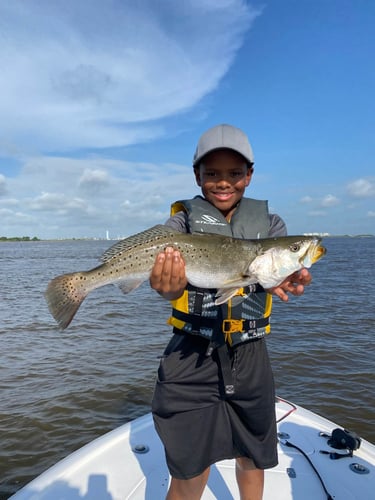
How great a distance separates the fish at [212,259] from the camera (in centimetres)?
349

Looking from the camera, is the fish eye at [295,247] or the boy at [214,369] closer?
the boy at [214,369]

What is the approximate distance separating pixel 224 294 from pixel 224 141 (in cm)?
141

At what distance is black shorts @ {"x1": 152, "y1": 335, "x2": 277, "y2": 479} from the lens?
3.38m

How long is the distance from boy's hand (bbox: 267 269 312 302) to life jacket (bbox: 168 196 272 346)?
0.96 feet

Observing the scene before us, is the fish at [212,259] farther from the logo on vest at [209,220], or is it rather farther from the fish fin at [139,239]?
the logo on vest at [209,220]

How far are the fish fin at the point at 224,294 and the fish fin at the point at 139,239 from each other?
2.27 feet

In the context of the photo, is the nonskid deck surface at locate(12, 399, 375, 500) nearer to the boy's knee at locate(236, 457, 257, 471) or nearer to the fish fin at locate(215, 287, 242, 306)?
the boy's knee at locate(236, 457, 257, 471)

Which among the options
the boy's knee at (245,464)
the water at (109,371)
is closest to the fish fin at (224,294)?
the boy's knee at (245,464)

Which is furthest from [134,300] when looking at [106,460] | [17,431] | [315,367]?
[106,460]

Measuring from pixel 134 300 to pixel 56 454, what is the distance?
14.5 metres

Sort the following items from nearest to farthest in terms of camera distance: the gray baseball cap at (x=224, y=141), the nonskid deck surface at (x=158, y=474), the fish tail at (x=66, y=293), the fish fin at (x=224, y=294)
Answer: the fish fin at (x=224, y=294), the gray baseball cap at (x=224, y=141), the fish tail at (x=66, y=293), the nonskid deck surface at (x=158, y=474)

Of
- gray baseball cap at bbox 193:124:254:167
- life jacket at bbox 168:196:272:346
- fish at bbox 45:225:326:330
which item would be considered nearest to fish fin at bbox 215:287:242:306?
fish at bbox 45:225:326:330

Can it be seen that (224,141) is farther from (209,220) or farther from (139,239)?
(139,239)

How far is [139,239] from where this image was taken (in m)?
3.67
